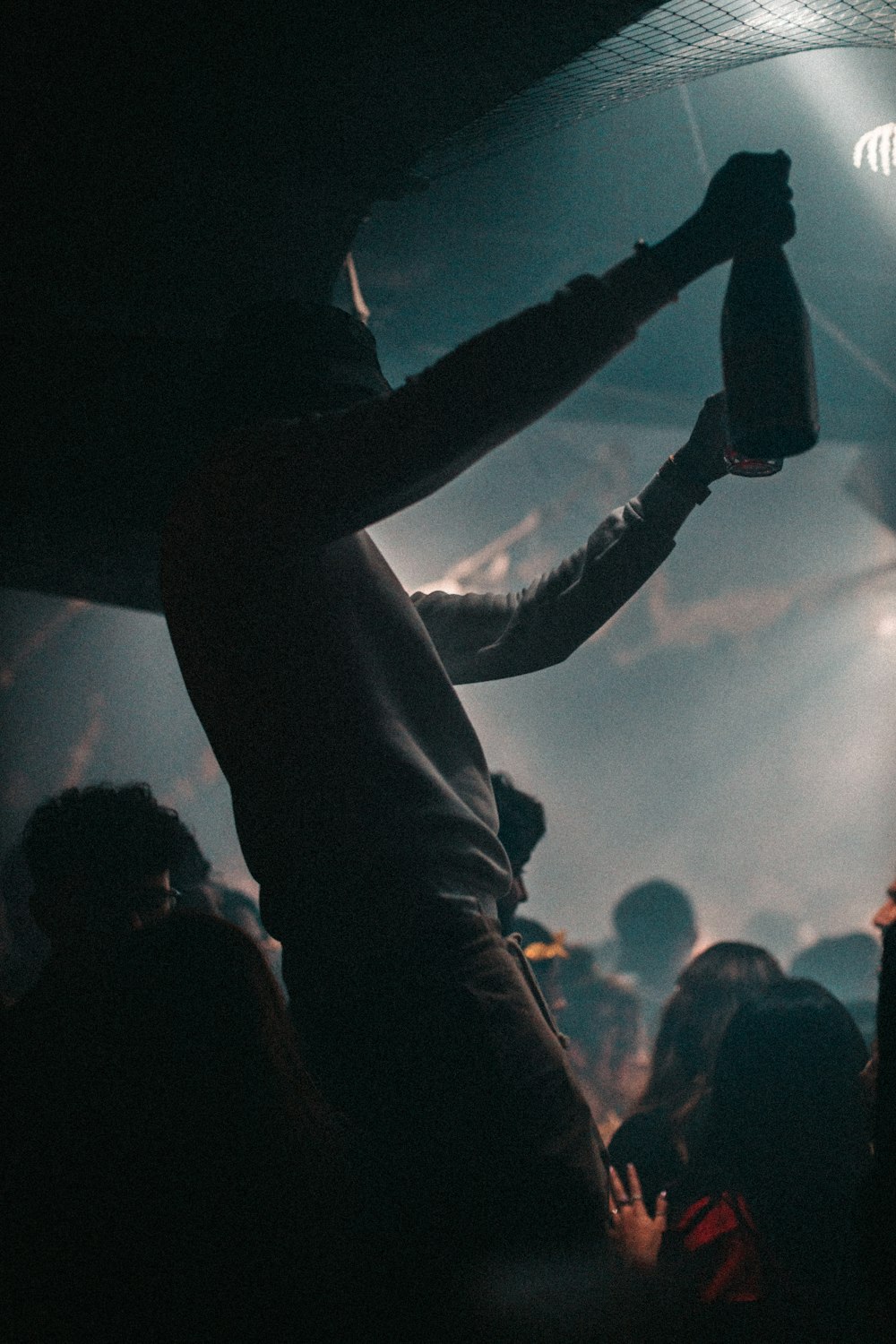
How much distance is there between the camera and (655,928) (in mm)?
5535

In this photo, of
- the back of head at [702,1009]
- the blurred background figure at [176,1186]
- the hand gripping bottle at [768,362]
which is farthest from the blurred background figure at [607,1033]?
the hand gripping bottle at [768,362]

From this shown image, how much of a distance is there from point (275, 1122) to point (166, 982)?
0.19 m

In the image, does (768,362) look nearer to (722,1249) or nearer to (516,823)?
(722,1249)

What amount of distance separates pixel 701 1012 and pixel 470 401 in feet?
8.03

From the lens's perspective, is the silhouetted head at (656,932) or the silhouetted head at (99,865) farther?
the silhouetted head at (656,932)

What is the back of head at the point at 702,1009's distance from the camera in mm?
2621

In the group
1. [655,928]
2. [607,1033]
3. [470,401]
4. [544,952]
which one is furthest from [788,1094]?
[655,928]

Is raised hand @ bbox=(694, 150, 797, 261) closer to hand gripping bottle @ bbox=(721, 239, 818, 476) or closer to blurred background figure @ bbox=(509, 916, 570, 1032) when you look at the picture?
hand gripping bottle @ bbox=(721, 239, 818, 476)

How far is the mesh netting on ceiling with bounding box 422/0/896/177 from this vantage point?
159 cm

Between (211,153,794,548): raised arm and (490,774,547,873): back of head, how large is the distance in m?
1.59

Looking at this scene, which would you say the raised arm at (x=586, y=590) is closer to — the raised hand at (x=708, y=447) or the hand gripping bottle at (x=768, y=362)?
the raised hand at (x=708, y=447)

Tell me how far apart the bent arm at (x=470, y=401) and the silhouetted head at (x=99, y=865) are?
105 centimetres

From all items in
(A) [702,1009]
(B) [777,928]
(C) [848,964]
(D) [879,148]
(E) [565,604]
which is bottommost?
(B) [777,928]

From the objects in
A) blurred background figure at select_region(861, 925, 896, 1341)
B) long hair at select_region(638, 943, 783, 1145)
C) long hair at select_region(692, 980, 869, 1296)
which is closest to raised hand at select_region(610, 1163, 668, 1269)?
blurred background figure at select_region(861, 925, 896, 1341)
